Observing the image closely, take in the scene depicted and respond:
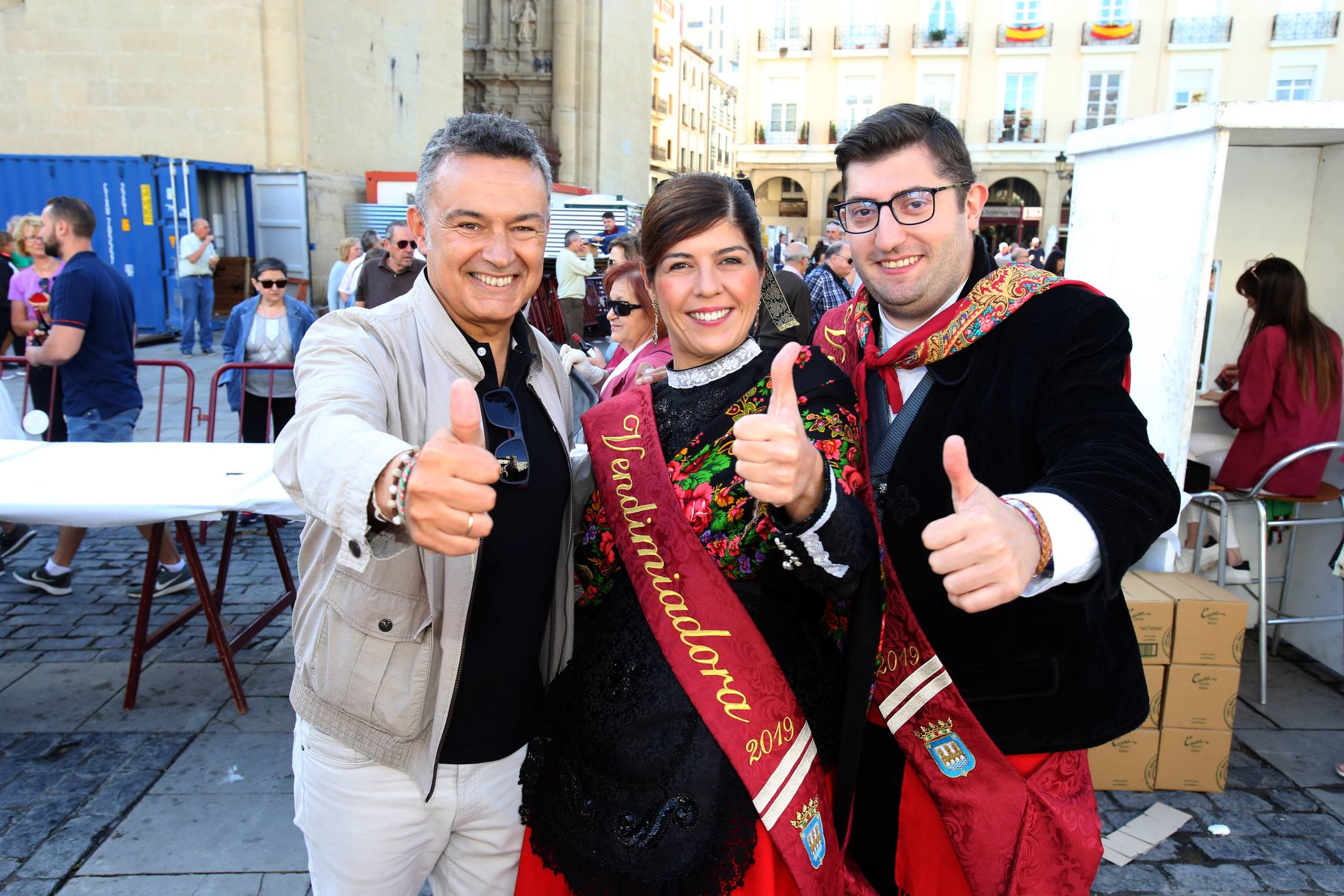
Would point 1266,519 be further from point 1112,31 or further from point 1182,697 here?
point 1112,31

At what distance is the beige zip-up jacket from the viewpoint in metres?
1.65

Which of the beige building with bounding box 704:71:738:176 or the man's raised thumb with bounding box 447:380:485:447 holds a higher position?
the beige building with bounding box 704:71:738:176

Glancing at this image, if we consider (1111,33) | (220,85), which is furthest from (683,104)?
(220,85)

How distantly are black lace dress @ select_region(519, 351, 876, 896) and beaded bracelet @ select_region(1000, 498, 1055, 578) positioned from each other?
307mm

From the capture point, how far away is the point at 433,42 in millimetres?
19266

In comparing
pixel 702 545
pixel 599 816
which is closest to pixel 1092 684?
pixel 702 545

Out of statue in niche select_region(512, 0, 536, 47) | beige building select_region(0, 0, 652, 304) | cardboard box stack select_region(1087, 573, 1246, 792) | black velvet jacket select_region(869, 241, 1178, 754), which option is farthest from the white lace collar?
statue in niche select_region(512, 0, 536, 47)

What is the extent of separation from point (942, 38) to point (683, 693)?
41.2m

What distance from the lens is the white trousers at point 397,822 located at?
175 centimetres

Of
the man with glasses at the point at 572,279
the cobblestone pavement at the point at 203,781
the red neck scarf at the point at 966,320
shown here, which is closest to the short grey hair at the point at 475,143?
the red neck scarf at the point at 966,320

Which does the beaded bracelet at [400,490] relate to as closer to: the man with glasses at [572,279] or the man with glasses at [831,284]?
the man with glasses at [831,284]

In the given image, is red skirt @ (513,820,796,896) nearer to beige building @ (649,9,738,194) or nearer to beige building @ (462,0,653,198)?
beige building @ (462,0,653,198)

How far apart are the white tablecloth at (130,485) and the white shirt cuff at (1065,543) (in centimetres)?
266

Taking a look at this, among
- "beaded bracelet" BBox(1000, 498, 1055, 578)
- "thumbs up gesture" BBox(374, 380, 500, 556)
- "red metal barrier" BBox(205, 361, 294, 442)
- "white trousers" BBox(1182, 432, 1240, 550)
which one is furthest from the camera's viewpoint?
"red metal barrier" BBox(205, 361, 294, 442)
